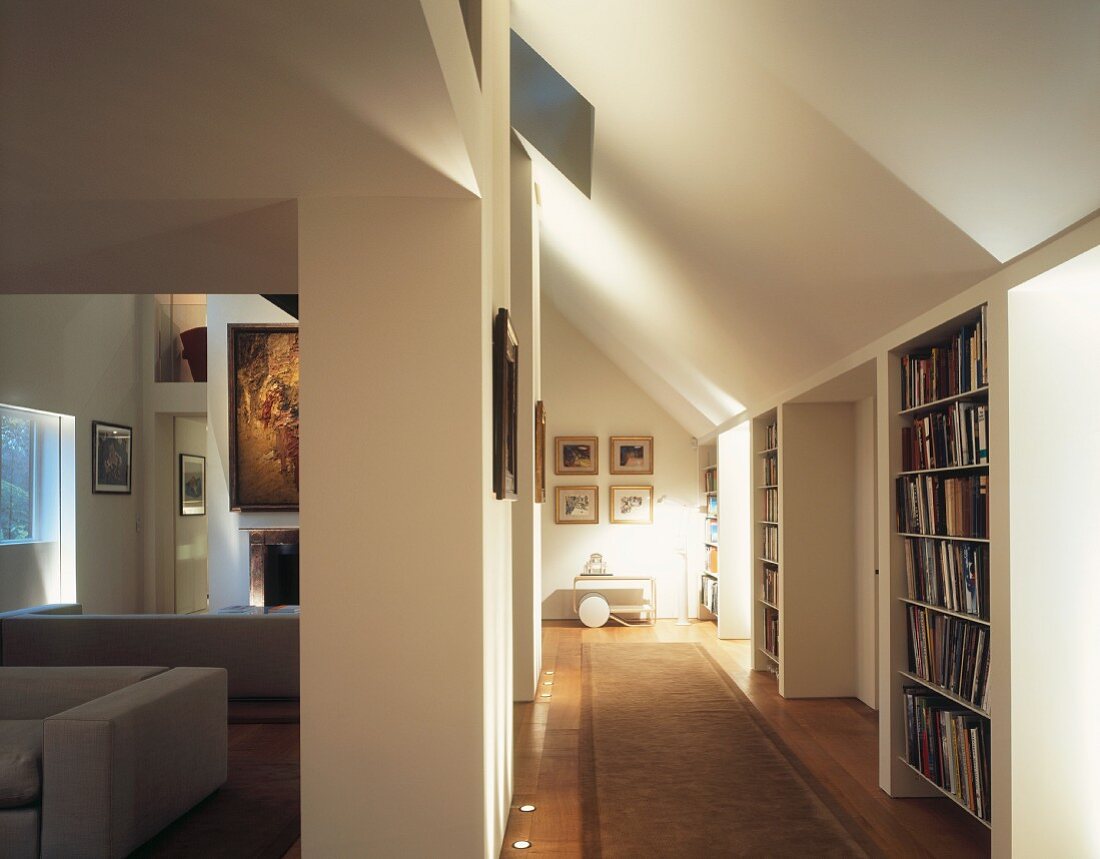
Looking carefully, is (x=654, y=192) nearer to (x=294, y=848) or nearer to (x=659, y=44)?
(x=659, y=44)

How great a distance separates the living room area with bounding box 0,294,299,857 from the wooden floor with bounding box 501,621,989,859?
111 cm

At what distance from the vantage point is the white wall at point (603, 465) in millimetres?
11219

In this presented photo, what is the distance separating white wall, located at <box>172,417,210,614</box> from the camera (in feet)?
36.6

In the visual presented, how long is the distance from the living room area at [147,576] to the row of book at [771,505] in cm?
364

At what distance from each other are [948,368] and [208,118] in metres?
2.97

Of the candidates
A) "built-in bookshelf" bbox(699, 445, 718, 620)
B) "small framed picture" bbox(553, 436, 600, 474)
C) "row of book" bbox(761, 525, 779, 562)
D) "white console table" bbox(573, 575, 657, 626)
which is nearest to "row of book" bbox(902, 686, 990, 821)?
"row of book" bbox(761, 525, 779, 562)

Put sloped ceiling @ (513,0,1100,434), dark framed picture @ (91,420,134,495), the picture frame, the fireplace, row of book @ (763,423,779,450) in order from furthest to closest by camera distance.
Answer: the fireplace < dark framed picture @ (91,420,134,495) < row of book @ (763,423,779,450) < the picture frame < sloped ceiling @ (513,0,1100,434)

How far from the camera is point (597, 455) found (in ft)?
37.1

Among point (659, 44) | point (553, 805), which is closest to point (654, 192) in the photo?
point (659, 44)

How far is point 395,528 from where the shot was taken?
2.93 m

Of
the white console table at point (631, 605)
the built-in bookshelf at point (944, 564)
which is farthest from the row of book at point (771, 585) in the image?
the white console table at point (631, 605)

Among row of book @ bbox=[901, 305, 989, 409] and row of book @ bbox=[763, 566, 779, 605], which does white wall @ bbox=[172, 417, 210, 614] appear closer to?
row of book @ bbox=[763, 566, 779, 605]

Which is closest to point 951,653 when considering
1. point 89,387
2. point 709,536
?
point 709,536

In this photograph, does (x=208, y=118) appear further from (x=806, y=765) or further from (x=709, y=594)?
(x=709, y=594)
